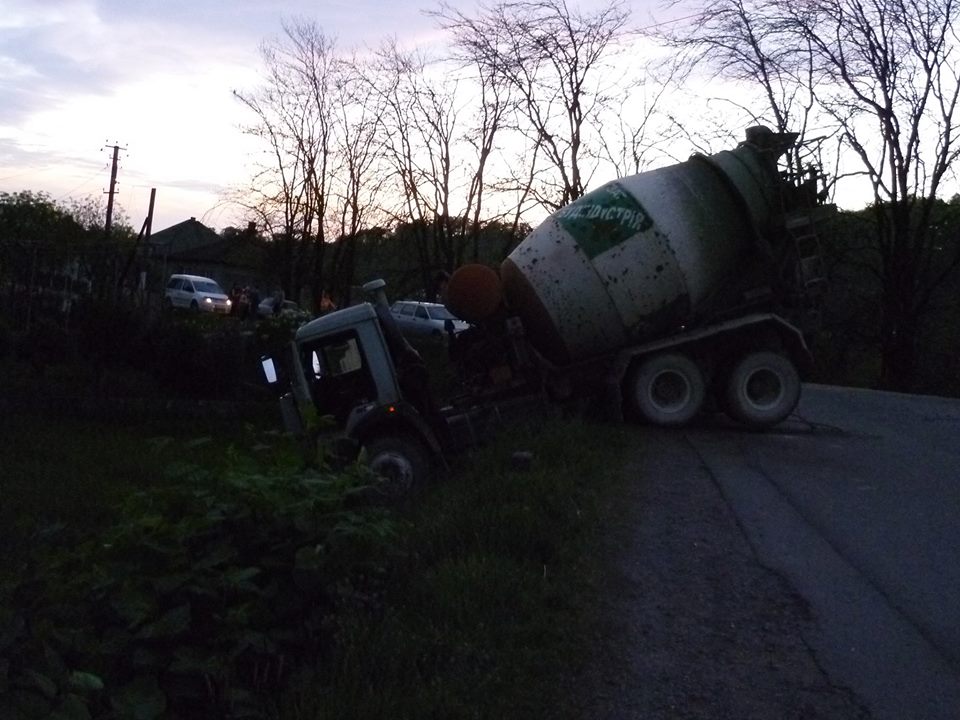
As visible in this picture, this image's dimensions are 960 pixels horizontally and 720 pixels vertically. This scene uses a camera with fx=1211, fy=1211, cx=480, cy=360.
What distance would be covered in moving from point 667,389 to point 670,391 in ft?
0.15

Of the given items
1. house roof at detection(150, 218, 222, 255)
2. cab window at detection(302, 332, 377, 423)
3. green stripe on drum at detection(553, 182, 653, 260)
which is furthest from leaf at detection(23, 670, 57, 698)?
house roof at detection(150, 218, 222, 255)

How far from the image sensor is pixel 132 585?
6078 mm

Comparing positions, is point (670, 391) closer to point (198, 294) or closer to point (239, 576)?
point (239, 576)

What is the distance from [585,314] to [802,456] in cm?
325

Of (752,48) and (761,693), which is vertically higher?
(752,48)

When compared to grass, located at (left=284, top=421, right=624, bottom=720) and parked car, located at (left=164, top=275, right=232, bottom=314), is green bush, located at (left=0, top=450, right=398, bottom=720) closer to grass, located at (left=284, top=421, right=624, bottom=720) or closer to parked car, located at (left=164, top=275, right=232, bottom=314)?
grass, located at (left=284, top=421, right=624, bottom=720)

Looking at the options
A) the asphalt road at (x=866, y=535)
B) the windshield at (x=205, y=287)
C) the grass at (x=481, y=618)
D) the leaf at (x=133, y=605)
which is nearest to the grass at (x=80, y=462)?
the leaf at (x=133, y=605)

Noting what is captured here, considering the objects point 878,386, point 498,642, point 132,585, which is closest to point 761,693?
point 498,642

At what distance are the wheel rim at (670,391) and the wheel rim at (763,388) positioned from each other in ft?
2.52

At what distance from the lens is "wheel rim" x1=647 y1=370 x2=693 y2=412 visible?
1549 cm

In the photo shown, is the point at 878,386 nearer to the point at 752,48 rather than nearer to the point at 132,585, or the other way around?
the point at 752,48

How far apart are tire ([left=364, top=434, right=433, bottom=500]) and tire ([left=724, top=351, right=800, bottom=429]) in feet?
15.5

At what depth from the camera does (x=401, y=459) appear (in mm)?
12570

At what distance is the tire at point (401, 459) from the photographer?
40.6 ft
